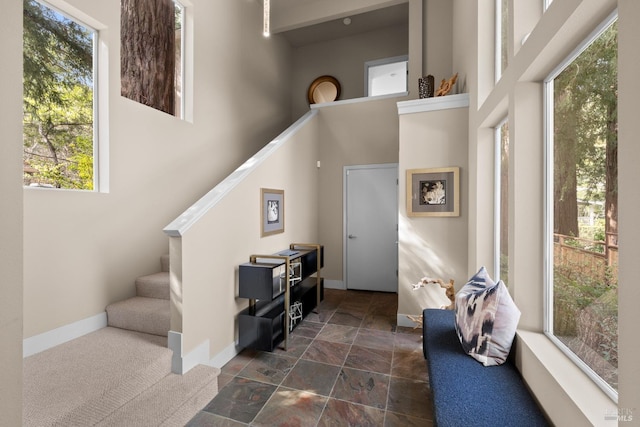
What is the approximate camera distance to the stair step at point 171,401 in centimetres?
183

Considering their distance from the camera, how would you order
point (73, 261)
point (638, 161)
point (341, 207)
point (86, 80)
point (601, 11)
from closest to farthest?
point (638, 161) < point (601, 11) < point (73, 261) < point (86, 80) < point (341, 207)

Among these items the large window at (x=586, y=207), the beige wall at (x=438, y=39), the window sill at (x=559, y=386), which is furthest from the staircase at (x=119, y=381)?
the beige wall at (x=438, y=39)

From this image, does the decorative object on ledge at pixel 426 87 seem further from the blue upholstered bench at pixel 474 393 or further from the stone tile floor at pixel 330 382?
the blue upholstered bench at pixel 474 393

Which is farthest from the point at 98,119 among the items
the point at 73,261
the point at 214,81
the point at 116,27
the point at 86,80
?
the point at 214,81

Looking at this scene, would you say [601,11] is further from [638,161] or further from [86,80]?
[86,80]

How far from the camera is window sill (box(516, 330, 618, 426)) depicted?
1.17 meters

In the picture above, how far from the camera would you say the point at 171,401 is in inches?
78.6

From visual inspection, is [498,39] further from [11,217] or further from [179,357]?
[179,357]

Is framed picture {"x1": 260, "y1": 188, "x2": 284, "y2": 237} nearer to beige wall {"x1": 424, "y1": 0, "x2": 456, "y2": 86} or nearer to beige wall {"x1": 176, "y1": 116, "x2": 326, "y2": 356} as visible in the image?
beige wall {"x1": 176, "y1": 116, "x2": 326, "y2": 356}

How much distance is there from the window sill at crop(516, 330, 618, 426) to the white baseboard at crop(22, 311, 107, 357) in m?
3.31

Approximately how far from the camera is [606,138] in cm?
130

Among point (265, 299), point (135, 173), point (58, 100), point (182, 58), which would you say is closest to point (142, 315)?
point (265, 299)

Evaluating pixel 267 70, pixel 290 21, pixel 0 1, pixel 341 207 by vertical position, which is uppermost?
pixel 290 21

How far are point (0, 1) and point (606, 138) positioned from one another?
2.15 meters
